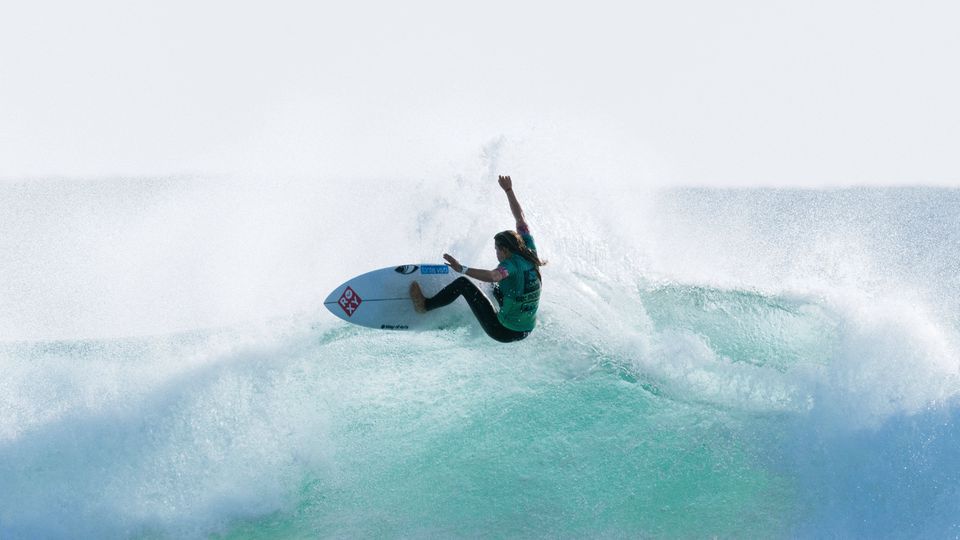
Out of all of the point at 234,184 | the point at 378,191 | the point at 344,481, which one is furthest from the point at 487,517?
the point at 234,184

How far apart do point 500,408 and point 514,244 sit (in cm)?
151

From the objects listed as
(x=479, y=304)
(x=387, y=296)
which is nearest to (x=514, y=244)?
(x=479, y=304)

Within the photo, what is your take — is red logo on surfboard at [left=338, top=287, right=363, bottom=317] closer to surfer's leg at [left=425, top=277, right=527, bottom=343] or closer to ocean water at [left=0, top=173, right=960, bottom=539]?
ocean water at [left=0, top=173, right=960, bottom=539]

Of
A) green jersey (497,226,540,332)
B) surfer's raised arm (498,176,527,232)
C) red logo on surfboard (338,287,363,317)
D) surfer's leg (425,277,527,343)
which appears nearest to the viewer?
green jersey (497,226,540,332)

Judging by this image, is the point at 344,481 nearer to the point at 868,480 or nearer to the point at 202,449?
the point at 202,449

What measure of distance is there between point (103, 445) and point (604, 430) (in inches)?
150

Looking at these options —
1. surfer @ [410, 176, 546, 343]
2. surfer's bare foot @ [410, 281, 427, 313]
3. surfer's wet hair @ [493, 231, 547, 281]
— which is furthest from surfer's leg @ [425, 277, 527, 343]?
surfer's wet hair @ [493, 231, 547, 281]

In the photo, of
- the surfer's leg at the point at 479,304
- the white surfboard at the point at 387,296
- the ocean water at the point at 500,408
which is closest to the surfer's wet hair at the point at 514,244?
the surfer's leg at the point at 479,304

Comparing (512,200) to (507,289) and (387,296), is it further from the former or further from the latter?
(387,296)

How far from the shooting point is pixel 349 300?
591cm

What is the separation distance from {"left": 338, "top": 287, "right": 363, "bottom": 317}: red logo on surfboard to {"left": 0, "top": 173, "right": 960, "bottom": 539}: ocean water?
1.44 feet

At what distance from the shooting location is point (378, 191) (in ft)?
32.3

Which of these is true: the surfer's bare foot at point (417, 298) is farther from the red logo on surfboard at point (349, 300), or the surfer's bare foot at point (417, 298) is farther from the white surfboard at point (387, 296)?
the red logo on surfboard at point (349, 300)

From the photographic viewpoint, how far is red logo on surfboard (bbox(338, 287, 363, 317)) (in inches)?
233
